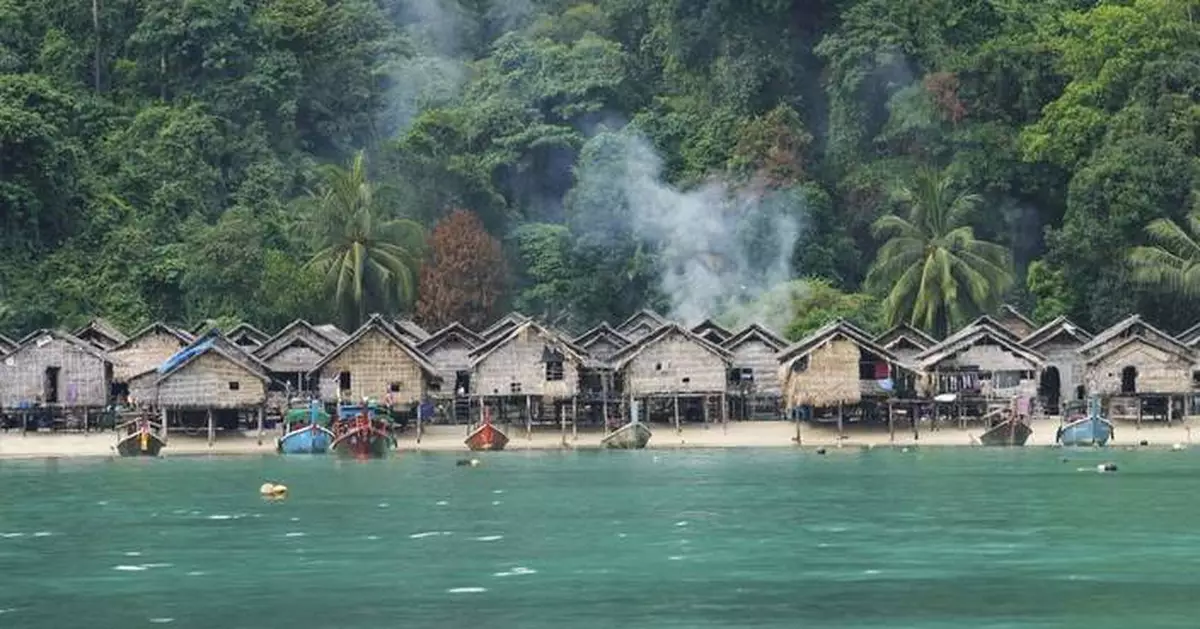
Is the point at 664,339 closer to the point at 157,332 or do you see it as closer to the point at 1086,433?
the point at 1086,433

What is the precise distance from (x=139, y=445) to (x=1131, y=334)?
2665cm

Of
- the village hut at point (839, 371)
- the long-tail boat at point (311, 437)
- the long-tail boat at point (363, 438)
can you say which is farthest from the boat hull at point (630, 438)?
the long-tail boat at point (311, 437)

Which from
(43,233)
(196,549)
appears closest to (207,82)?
(43,233)

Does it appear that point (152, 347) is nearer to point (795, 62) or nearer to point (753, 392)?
point (753, 392)

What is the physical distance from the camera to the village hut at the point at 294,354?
72875 mm

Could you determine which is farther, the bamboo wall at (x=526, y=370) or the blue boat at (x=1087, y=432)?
the bamboo wall at (x=526, y=370)

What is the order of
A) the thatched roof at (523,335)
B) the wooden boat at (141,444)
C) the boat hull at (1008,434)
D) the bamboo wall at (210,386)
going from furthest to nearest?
the thatched roof at (523,335)
the bamboo wall at (210,386)
the wooden boat at (141,444)
the boat hull at (1008,434)

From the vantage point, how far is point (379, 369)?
69.8 meters

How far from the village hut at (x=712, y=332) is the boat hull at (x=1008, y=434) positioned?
452 inches

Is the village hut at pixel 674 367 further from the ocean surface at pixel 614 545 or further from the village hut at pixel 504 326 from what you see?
the ocean surface at pixel 614 545

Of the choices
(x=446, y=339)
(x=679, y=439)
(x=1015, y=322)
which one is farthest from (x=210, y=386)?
(x=1015, y=322)

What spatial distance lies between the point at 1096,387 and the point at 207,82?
117ft

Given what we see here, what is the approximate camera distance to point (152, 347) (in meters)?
73.7

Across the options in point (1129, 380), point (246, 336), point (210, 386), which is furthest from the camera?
point (246, 336)
